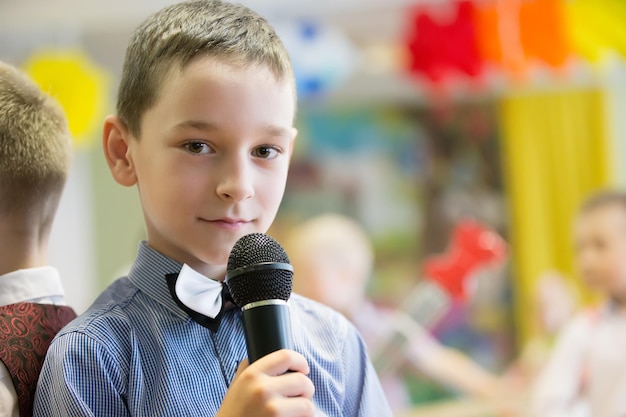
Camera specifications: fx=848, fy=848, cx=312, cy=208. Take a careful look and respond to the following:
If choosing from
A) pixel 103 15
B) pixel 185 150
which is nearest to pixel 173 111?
pixel 185 150

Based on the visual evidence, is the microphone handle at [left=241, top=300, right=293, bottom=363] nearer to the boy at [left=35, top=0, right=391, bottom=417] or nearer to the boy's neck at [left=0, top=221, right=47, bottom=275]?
the boy at [left=35, top=0, right=391, bottom=417]

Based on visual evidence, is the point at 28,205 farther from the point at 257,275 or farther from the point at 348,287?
the point at 348,287

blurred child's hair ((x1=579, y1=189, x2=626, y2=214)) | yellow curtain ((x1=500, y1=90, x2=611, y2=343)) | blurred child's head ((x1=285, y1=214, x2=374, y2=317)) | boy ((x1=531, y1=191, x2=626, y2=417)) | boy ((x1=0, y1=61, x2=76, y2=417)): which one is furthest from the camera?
yellow curtain ((x1=500, y1=90, x2=611, y2=343))

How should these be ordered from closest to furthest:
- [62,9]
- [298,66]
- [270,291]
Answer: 1. [270,291]
2. [298,66]
3. [62,9]

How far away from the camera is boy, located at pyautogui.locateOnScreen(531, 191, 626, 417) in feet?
→ 7.18

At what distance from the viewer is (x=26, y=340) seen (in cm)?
88

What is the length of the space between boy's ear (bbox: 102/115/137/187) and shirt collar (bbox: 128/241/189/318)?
0.25 feet

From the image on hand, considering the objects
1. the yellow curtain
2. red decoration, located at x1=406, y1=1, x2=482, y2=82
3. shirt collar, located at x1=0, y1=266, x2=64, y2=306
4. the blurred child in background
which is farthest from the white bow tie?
the yellow curtain

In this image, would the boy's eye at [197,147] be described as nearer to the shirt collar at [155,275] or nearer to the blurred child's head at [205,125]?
the blurred child's head at [205,125]

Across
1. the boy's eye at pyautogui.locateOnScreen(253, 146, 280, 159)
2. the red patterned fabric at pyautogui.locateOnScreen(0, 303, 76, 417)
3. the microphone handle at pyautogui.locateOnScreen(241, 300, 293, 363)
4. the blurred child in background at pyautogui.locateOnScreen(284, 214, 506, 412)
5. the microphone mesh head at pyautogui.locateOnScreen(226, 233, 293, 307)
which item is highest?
the boy's eye at pyautogui.locateOnScreen(253, 146, 280, 159)

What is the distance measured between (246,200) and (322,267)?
1929 mm

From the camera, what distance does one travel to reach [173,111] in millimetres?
770

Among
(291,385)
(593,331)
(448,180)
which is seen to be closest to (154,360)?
(291,385)

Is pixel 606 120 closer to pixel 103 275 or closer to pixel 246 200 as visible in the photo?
pixel 103 275
